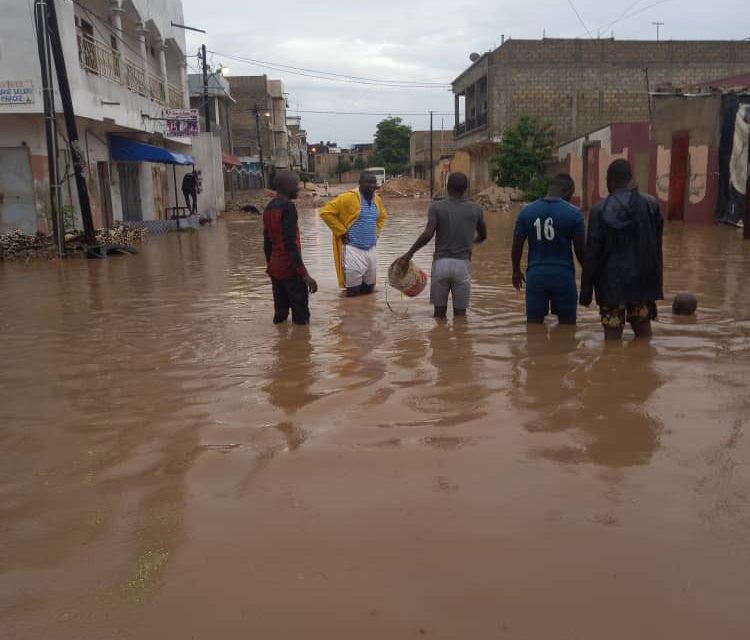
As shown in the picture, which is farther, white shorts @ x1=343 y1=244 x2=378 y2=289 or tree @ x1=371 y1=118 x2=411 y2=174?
tree @ x1=371 y1=118 x2=411 y2=174

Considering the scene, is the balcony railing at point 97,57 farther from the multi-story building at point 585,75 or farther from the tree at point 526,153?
the multi-story building at point 585,75

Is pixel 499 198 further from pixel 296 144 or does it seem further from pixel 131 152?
pixel 296 144

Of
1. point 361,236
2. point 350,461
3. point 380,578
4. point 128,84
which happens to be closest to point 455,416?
point 350,461

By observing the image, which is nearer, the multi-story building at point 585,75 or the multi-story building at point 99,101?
the multi-story building at point 99,101

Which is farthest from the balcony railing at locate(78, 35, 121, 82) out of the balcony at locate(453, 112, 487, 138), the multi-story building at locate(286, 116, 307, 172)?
the multi-story building at locate(286, 116, 307, 172)

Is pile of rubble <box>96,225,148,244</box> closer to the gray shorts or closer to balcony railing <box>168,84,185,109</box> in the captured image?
balcony railing <box>168,84,185,109</box>

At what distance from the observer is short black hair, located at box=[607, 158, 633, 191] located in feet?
17.6

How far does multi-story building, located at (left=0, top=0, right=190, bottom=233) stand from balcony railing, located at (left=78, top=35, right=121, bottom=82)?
3 centimetres

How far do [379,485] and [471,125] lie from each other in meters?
45.5

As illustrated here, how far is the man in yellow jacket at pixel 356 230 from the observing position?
8312 millimetres

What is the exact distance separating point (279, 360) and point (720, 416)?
3.07 metres

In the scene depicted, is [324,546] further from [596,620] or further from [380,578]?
[596,620]

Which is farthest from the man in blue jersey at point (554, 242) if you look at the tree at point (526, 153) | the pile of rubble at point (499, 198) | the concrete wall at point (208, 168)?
the tree at point (526, 153)

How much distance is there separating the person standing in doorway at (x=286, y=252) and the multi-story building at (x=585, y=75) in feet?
113
